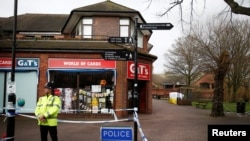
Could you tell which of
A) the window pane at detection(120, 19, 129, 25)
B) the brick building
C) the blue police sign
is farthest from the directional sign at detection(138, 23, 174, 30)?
the window pane at detection(120, 19, 129, 25)

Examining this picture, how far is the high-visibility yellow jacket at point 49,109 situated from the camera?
35.4 feet

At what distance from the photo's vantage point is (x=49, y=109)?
1082cm

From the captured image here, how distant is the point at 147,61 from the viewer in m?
28.1

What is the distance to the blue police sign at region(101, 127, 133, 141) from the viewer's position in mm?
9429

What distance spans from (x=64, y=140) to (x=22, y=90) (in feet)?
Answer: 36.9

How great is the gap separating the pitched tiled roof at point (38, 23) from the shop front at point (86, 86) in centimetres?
1124

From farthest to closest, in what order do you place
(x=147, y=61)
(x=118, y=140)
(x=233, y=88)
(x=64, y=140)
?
1. (x=233, y=88)
2. (x=147, y=61)
3. (x=64, y=140)
4. (x=118, y=140)

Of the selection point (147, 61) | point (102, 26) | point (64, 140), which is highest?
point (102, 26)

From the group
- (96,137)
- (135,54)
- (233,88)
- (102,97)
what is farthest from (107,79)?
(233,88)

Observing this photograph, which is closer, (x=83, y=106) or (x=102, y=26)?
(x=83, y=106)

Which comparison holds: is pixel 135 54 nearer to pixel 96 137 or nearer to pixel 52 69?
pixel 96 137

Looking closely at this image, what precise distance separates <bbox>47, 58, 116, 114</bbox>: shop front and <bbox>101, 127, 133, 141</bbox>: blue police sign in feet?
49.6

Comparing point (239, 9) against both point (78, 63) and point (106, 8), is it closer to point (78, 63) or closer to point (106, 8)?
point (78, 63)

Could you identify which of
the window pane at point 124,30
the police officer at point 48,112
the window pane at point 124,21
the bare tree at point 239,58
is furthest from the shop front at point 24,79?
the bare tree at point 239,58
